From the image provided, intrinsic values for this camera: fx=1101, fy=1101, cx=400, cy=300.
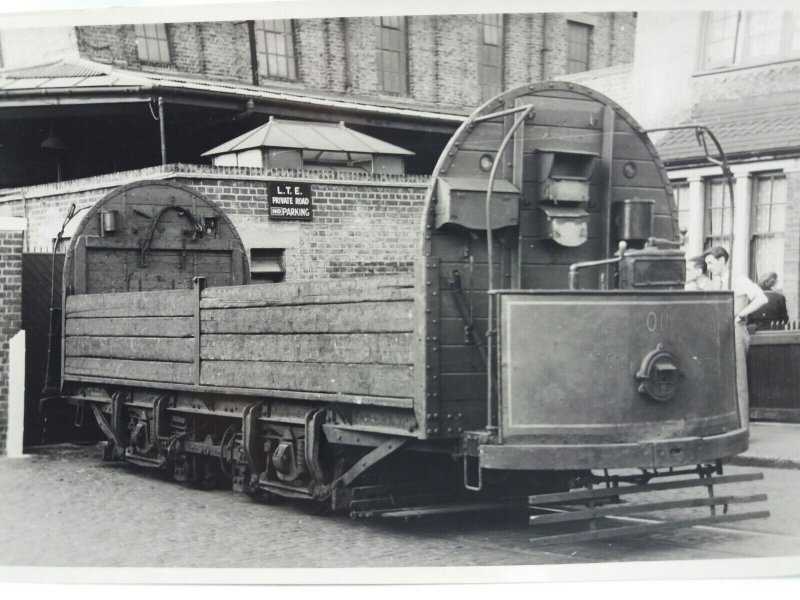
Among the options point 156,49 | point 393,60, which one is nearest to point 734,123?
point 393,60

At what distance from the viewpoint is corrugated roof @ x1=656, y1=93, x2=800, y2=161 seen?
13055 mm

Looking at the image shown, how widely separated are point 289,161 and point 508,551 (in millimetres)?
9078

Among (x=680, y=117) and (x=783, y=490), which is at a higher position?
(x=680, y=117)

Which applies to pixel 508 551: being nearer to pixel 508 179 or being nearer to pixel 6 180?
pixel 508 179

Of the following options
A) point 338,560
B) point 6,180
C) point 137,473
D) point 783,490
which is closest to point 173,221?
point 137,473

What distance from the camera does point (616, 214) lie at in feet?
24.8

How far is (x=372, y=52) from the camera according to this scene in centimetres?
1725

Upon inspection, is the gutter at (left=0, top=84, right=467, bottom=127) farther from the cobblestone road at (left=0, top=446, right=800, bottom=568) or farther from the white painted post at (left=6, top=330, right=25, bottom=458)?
the cobblestone road at (left=0, top=446, right=800, bottom=568)

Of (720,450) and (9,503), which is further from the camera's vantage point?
(9,503)

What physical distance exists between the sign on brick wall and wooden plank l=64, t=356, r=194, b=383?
3.92 m

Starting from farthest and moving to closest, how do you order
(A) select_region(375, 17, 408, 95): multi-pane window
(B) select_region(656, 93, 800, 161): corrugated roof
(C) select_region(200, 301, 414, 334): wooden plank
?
(A) select_region(375, 17, 408, 95): multi-pane window → (B) select_region(656, 93, 800, 161): corrugated roof → (C) select_region(200, 301, 414, 334): wooden plank

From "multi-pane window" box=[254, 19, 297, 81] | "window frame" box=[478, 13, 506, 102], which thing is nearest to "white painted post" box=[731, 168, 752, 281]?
"window frame" box=[478, 13, 506, 102]

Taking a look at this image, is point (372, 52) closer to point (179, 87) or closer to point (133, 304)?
point (179, 87)

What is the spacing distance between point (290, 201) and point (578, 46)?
4.58m
